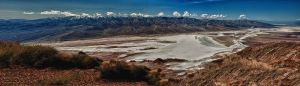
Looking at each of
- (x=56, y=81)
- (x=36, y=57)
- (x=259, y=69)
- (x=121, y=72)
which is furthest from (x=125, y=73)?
(x=259, y=69)

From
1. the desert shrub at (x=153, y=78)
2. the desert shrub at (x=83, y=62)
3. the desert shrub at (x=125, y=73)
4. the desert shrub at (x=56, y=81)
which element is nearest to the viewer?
the desert shrub at (x=56, y=81)

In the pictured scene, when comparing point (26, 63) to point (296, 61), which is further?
point (26, 63)

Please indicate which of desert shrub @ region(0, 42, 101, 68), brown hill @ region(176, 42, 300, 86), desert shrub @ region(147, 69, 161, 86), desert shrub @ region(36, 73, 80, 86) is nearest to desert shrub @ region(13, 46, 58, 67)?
desert shrub @ region(0, 42, 101, 68)

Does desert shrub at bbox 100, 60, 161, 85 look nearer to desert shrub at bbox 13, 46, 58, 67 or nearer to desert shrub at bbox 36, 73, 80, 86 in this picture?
desert shrub at bbox 36, 73, 80, 86

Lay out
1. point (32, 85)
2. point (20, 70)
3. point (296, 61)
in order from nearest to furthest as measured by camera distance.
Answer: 1. point (296, 61)
2. point (32, 85)
3. point (20, 70)

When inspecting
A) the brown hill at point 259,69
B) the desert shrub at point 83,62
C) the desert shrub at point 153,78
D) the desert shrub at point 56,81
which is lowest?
the desert shrub at point 153,78

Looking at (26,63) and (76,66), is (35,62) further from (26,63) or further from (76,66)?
(76,66)

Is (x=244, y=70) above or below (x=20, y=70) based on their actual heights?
above

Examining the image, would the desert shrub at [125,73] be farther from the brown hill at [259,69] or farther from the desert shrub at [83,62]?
the brown hill at [259,69]

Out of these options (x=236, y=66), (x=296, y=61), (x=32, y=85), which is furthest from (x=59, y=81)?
(x=296, y=61)

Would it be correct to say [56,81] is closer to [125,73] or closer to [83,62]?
[125,73]

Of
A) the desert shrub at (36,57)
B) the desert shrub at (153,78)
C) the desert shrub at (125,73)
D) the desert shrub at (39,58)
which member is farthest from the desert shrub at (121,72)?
the desert shrub at (36,57)
